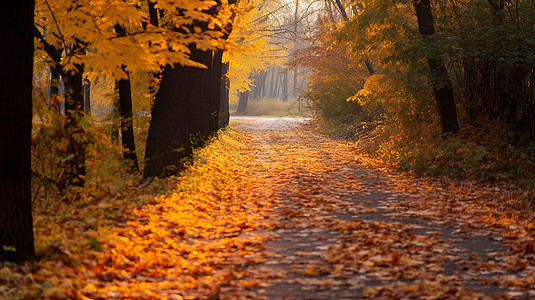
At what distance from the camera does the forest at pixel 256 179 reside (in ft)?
17.3

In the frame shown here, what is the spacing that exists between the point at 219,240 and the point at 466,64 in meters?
9.82

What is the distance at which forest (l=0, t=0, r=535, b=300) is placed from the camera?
528 cm

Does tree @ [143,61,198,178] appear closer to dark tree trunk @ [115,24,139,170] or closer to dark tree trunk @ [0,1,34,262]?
dark tree trunk @ [115,24,139,170]

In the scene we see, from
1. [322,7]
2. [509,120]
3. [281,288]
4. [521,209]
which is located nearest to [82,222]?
[281,288]

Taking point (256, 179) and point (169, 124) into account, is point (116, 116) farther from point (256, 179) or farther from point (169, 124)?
point (256, 179)

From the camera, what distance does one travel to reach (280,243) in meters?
6.90

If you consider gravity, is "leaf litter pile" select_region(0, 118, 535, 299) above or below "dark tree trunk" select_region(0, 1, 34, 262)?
below

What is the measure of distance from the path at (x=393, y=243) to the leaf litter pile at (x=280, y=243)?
2cm

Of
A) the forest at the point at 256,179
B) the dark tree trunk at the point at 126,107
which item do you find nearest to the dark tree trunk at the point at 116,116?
the forest at the point at 256,179

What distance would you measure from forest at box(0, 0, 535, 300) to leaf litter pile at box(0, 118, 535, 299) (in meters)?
0.03

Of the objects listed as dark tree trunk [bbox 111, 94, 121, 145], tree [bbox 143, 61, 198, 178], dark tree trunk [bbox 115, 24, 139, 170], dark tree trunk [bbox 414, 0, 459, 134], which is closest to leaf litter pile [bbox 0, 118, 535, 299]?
tree [bbox 143, 61, 198, 178]

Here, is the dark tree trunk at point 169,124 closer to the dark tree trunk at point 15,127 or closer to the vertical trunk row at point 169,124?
the vertical trunk row at point 169,124

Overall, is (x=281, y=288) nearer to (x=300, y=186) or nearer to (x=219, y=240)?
(x=219, y=240)

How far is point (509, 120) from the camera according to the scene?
13.0m
